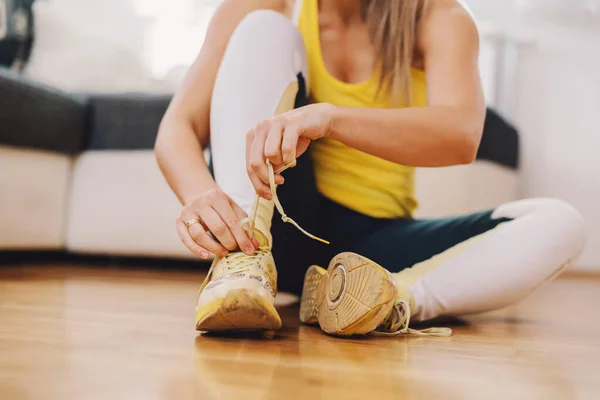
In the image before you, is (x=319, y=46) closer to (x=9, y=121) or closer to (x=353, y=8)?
(x=353, y=8)

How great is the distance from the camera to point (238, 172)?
0.78 m

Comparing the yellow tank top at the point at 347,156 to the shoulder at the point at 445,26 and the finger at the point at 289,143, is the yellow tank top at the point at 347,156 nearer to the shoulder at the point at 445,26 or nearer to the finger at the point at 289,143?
the shoulder at the point at 445,26

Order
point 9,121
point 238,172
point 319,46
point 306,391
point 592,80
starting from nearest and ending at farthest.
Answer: point 306,391
point 238,172
point 319,46
point 9,121
point 592,80

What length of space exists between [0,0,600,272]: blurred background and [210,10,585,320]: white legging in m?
0.80

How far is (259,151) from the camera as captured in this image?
2.16ft

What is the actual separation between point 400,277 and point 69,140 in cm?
111

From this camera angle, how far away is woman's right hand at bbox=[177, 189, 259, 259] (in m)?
0.71

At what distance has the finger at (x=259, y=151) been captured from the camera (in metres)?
0.66

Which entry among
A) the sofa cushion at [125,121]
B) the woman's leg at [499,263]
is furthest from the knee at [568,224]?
the sofa cushion at [125,121]

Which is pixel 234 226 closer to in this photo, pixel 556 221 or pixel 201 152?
pixel 201 152

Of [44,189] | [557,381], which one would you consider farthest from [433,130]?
[44,189]

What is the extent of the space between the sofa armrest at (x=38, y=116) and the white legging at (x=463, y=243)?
766mm

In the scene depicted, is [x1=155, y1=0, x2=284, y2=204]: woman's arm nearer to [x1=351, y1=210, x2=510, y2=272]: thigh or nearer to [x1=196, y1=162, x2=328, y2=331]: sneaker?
[x1=196, y1=162, x2=328, y2=331]: sneaker

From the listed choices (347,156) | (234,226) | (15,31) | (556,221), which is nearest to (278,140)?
(234,226)
